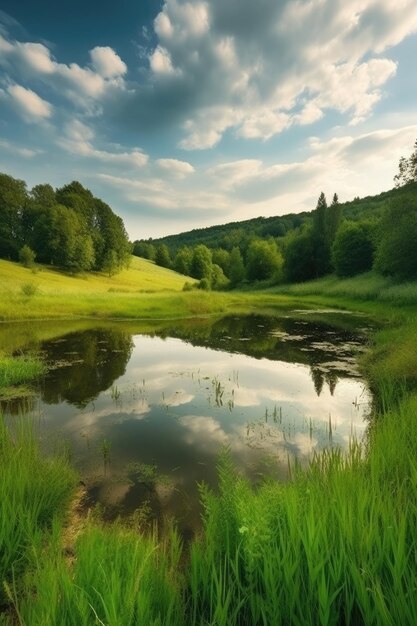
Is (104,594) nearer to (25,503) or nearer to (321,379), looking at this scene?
(25,503)

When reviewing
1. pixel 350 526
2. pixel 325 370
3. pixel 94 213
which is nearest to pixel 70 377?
pixel 325 370

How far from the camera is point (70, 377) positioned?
47.9 ft

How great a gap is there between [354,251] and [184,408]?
201ft

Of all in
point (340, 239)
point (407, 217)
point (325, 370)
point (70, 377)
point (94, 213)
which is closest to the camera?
point (70, 377)

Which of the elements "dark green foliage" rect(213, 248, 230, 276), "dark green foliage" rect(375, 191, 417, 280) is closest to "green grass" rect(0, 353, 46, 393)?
"dark green foliage" rect(375, 191, 417, 280)

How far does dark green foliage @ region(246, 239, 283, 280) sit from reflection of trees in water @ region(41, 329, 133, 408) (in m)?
72.1

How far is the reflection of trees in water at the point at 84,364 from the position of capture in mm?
12547

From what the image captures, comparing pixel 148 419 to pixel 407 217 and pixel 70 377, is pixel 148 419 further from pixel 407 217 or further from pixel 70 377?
pixel 407 217

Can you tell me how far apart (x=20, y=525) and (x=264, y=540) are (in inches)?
111

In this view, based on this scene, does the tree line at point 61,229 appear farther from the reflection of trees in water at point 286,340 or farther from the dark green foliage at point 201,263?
the reflection of trees in water at point 286,340

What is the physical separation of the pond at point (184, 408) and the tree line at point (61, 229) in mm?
47758

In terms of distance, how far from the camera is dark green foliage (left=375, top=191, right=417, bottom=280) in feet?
118

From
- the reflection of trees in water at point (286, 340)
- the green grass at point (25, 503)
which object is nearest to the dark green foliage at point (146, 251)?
the reflection of trees in water at point (286, 340)

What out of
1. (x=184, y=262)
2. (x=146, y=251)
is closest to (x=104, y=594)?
(x=184, y=262)
